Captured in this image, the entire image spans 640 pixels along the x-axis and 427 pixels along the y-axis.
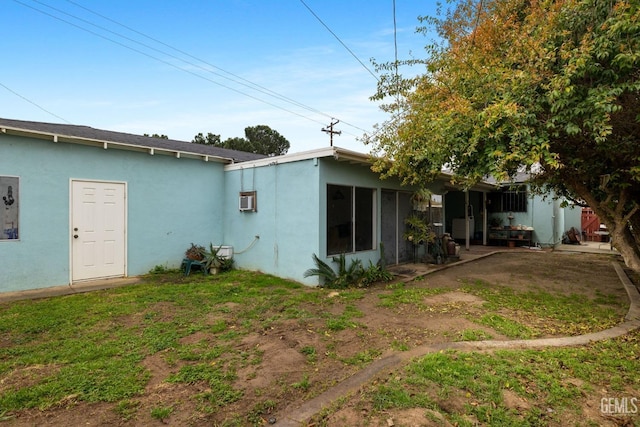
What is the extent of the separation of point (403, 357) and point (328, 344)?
2.85 ft

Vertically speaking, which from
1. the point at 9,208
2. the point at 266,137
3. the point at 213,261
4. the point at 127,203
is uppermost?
the point at 266,137

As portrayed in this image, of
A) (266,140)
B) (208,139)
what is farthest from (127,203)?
(266,140)

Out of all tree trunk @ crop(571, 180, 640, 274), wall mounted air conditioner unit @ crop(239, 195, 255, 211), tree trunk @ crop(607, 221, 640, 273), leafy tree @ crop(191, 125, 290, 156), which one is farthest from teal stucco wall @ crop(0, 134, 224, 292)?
leafy tree @ crop(191, 125, 290, 156)

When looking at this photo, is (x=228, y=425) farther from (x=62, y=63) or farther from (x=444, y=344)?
(x=62, y=63)

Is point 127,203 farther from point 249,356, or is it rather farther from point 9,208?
point 249,356

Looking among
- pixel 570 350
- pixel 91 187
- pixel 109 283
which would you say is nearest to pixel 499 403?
pixel 570 350

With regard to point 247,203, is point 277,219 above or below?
below

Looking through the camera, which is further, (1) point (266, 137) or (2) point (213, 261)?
(1) point (266, 137)

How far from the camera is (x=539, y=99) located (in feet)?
11.7

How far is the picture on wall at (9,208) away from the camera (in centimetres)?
549

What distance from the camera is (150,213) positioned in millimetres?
7211

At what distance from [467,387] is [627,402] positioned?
1205mm

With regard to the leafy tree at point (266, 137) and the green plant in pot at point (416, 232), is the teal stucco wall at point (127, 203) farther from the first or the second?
the leafy tree at point (266, 137)

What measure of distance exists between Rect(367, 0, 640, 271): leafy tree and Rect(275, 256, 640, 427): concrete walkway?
1.10 m
